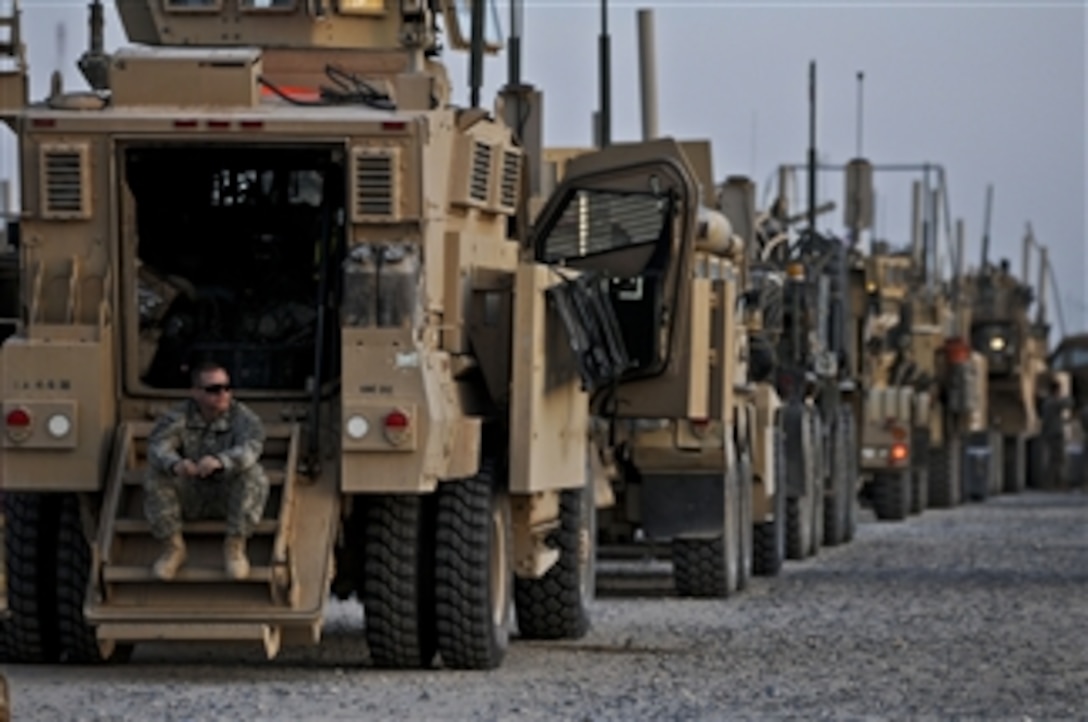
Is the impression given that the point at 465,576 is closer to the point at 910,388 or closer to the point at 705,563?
the point at 705,563

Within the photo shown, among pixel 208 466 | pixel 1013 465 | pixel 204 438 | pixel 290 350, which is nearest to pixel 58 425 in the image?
pixel 204 438

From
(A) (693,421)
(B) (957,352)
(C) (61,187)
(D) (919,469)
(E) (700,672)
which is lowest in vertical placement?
(D) (919,469)

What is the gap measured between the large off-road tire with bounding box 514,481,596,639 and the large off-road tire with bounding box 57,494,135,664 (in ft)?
11.4

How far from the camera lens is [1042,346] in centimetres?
6900

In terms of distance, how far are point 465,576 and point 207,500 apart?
58.7 inches

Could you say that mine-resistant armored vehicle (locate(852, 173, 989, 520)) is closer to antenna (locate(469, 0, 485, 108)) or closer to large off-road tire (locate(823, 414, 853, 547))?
large off-road tire (locate(823, 414, 853, 547))

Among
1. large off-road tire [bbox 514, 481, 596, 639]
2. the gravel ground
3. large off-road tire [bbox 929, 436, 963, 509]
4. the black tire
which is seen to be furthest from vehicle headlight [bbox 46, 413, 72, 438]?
large off-road tire [bbox 929, 436, 963, 509]

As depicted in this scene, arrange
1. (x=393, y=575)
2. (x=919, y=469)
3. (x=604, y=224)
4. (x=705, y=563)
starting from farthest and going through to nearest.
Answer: (x=919, y=469)
(x=705, y=563)
(x=604, y=224)
(x=393, y=575)

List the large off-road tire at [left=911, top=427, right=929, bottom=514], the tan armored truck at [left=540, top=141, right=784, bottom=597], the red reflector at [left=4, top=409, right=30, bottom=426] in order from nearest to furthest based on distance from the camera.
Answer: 1. the red reflector at [left=4, top=409, right=30, bottom=426]
2. the tan armored truck at [left=540, top=141, right=784, bottom=597]
3. the large off-road tire at [left=911, top=427, right=929, bottom=514]

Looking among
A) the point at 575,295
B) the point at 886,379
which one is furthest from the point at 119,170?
the point at 886,379

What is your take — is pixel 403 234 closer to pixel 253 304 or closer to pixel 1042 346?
pixel 253 304

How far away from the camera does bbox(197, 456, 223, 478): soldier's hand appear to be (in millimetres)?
16688

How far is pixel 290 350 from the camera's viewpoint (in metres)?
18.2

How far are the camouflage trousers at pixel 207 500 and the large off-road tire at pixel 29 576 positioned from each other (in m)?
1.08
